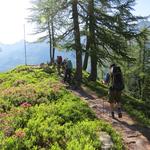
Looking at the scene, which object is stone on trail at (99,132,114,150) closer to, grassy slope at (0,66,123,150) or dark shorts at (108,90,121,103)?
grassy slope at (0,66,123,150)

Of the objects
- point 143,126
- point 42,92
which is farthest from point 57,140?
point 42,92

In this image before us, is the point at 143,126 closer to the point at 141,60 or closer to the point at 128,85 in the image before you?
the point at 141,60

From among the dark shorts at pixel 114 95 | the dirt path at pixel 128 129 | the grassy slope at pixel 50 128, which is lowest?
the dirt path at pixel 128 129

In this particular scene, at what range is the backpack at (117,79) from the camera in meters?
15.1

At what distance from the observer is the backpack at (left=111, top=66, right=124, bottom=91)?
15094mm

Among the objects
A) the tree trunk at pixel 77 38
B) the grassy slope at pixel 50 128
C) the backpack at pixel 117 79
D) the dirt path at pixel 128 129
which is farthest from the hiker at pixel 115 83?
the tree trunk at pixel 77 38

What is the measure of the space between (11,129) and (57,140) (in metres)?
1.73

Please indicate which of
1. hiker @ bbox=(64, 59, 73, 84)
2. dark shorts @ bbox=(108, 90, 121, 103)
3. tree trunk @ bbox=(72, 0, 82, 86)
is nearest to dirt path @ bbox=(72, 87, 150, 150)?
dark shorts @ bbox=(108, 90, 121, 103)

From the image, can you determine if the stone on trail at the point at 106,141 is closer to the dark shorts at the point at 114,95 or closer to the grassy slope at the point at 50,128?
the grassy slope at the point at 50,128

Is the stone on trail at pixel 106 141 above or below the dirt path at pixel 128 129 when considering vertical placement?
above

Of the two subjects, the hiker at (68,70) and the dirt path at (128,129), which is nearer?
the dirt path at (128,129)

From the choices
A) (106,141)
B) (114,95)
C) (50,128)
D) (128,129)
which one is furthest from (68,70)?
(106,141)

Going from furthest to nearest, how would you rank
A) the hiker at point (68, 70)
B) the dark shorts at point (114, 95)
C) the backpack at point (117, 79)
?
the hiker at point (68, 70) < the dark shorts at point (114, 95) < the backpack at point (117, 79)

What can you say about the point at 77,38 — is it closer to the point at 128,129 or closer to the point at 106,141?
the point at 128,129
